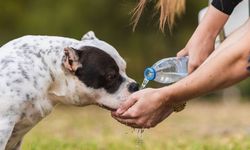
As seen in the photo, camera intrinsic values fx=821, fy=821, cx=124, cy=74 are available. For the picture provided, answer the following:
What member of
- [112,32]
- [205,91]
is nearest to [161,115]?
[205,91]

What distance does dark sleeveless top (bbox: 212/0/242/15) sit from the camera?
445 cm

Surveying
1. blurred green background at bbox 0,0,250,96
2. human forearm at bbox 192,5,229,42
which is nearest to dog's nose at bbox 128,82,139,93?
human forearm at bbox 192,5,229,42

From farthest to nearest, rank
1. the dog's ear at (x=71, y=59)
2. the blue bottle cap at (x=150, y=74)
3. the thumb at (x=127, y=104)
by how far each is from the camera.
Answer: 1. the blue bottle cap at (x=150, y=74)
2. the dog's ear at (x=71, y=59)
3. the thumb at (x=127, y=104)

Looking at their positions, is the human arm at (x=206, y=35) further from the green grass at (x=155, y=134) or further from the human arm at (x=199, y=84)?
the green grass at (x=155, y=134)

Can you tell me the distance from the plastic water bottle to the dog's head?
256 millimetres

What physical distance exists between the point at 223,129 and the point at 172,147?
2.88m

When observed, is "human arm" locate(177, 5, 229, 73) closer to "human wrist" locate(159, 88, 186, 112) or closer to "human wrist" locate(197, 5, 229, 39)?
"human wrist" locate(197, 5, 229, 39)

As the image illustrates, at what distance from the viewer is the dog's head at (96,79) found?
4.48m

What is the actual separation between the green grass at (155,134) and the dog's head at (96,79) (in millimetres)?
624

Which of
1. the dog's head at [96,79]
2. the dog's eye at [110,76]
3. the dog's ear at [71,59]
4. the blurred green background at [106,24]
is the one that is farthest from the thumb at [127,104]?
the blurred green background at [106,24]

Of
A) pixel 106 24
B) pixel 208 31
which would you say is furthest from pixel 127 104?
pixel 106 24

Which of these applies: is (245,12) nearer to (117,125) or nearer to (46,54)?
(46,54)

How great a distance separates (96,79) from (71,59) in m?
0.18

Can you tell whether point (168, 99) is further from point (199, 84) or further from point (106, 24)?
point (106, 24)
